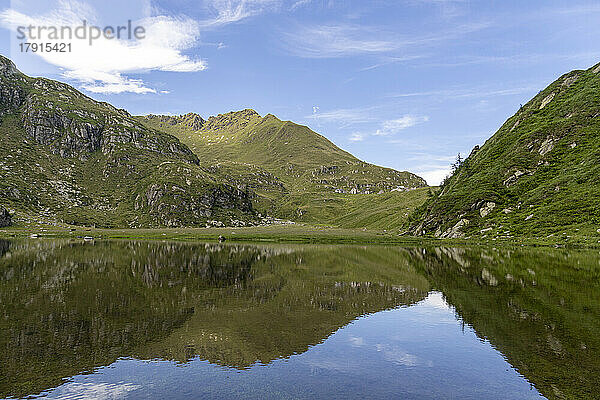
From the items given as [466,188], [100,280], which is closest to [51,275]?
[100,280]

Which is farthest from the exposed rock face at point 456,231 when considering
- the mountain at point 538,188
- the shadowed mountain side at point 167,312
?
the shadowed mountain side at point 167,312

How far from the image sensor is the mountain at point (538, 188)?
128m

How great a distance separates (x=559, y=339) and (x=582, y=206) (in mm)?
126407

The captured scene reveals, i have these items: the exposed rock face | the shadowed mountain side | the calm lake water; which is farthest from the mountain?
the shadowed mountain side

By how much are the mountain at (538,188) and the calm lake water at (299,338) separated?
8751 cm

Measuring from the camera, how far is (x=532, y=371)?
69.7 feet

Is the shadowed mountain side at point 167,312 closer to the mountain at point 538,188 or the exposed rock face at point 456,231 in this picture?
the mountain at point 538,188

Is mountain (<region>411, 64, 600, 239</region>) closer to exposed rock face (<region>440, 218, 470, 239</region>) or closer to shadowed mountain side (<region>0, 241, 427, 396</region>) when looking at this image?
exposed rock face (<region>440, 218, 470, 239</region>)

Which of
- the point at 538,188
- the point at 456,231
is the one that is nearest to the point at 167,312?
the point at 456,231

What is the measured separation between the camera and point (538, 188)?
154250 millimetres

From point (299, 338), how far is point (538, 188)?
16183 centimetres

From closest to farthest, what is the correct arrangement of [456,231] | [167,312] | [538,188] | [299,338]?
[299,338], [167,312], [538,188], [456,231]

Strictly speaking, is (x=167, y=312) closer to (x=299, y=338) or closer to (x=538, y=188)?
(x=299, y=338)

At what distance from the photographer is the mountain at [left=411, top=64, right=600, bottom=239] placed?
127812 millimetres
